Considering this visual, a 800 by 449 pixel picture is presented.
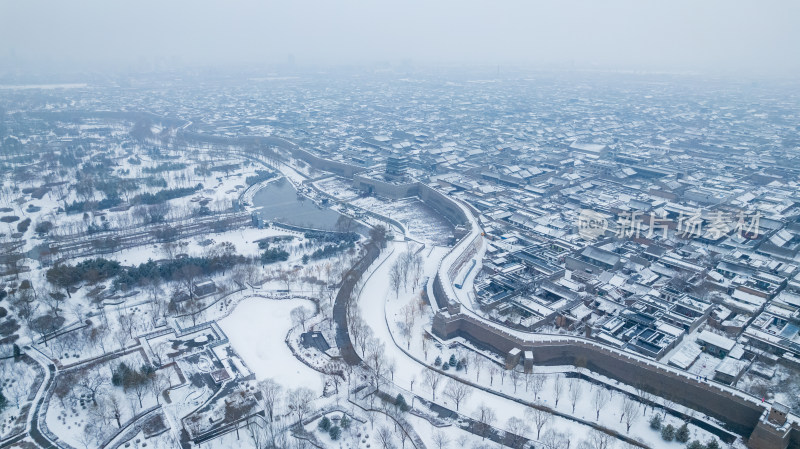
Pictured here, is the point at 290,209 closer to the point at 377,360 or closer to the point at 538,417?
the point at 377,360

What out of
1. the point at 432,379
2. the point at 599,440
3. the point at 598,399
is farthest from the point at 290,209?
the point at 599,440

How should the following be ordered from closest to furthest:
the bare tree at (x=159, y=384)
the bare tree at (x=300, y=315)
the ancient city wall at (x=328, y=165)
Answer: the bare tree at (x=159, y=384) → the bare tree at (x=300, y=315) → the ancient city wall at (x=328, y=165)

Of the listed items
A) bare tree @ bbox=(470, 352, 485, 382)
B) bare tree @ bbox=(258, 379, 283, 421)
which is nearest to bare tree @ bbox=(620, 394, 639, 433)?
bare tree @ bbox=(470, 352, 485, 382)

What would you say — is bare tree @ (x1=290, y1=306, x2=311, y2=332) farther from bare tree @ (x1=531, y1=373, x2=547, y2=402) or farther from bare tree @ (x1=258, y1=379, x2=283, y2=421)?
bare tree @ (x1=531, y1=373, x2=547, y2=402)

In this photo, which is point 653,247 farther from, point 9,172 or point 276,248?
point 9,172

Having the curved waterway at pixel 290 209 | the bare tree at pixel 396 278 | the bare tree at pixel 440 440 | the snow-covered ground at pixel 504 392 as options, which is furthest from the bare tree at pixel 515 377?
the curved waterway at pixel 290 209

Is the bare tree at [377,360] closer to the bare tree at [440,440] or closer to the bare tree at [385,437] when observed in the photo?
the bare tree at [385,437]

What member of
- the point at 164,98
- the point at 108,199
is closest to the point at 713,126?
the point at 108,199
